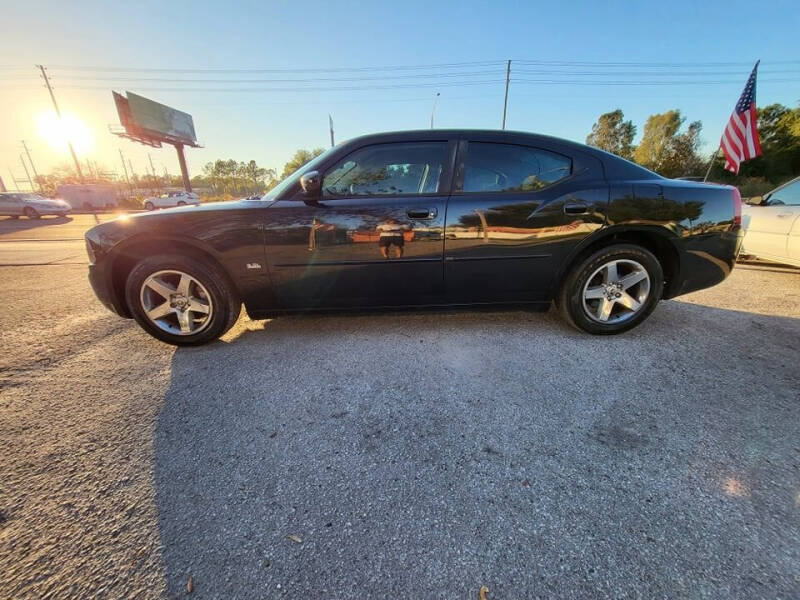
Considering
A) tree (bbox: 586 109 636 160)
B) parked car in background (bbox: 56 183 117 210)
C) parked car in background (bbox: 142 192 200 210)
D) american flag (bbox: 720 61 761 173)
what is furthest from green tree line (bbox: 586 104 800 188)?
parked car in background (bbox: 56 183 117 210)

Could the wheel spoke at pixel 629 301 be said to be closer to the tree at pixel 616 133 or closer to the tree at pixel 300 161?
the tree at pixel 300 161

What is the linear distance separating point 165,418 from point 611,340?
3.16 meters

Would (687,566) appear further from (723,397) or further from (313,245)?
(313,245)

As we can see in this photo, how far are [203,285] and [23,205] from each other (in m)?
23.2

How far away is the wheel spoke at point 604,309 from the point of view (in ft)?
8.69

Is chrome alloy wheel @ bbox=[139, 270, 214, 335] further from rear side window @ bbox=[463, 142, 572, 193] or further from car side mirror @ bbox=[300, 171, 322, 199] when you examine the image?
rear side window @ bbox=[463, 142, 572, 193]

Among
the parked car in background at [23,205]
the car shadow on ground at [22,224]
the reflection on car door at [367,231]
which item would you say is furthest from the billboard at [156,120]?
the reflection on car door at [367,231]

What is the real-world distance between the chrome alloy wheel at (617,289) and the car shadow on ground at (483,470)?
293 mm

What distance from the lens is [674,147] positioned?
3500 cm

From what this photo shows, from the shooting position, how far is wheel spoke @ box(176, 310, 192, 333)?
8.36ft

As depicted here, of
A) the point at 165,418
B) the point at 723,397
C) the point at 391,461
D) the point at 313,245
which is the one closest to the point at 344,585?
the point at 391,461

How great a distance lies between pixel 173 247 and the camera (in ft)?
8.18

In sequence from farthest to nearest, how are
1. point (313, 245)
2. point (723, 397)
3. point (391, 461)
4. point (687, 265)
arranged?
point (687, 265)
point (313, 245)
point (723, 397)
point (391, 461)

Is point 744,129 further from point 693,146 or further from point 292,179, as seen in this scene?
point 693,146
